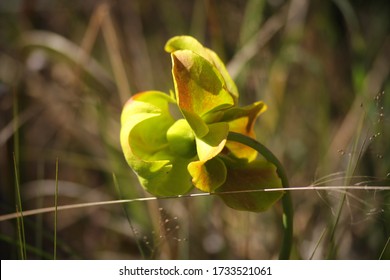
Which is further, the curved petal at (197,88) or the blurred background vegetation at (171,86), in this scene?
the blurred background vegetation at (171,86)

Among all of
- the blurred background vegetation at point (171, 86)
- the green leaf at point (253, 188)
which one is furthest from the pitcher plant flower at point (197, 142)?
the blurred background vegetation at point (171, 86)

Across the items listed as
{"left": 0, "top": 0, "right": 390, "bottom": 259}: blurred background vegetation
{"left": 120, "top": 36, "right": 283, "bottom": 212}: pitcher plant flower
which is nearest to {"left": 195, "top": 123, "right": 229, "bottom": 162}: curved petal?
{"left": 120, "top": 36, "right": 283, "bottom": 212}: pitcher plant flower

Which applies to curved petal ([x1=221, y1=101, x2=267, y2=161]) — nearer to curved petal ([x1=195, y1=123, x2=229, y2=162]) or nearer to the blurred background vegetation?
curved petal ([x1=195, y1=123, x2=229, y2=162])

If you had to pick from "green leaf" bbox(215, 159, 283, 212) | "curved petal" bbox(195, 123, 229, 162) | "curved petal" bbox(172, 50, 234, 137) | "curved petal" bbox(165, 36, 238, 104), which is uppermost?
"curved petal" bbox(165, 36, 238, 104)

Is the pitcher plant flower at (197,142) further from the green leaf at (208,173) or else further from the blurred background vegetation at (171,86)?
the blurred background vegetation at (171,86)

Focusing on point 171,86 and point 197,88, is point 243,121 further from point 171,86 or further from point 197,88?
point 171,86

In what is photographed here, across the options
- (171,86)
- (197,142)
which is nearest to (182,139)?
(197,142)
